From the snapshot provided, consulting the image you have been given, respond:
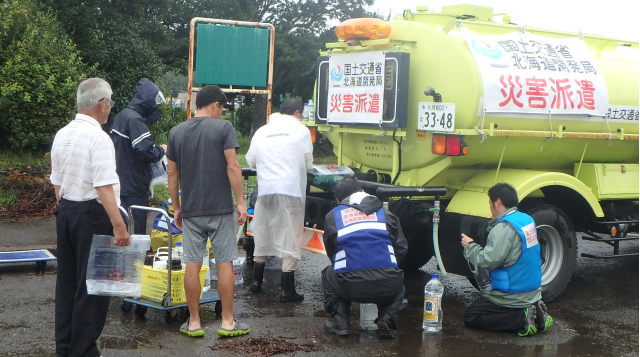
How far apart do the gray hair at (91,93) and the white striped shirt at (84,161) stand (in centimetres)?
10

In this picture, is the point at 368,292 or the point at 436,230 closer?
the point at 368,292

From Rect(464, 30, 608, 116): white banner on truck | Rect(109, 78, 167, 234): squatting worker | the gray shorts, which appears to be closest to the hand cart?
the gray shorts

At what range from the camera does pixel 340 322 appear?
5.90 meters

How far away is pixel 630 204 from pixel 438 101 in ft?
9.42

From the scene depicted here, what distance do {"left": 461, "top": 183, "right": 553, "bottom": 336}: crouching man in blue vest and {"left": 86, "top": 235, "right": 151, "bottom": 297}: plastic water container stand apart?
264cm

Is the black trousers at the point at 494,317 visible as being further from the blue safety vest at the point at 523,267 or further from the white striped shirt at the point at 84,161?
the white striped shirt at the point at 84,161

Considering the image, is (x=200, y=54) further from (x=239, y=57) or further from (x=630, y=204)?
(x=630, y=204)

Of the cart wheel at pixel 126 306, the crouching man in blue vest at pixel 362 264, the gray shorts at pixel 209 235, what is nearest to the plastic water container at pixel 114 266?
the gray shorts at pixel 209 235

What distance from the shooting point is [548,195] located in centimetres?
757

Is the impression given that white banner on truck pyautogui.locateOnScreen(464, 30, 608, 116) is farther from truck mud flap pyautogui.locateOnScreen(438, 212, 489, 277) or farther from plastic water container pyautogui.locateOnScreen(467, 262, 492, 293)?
plastic water container pyautogui.locateOnScreen(467, 262, 492, 293)

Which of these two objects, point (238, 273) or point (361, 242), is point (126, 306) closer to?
point (238, 273)

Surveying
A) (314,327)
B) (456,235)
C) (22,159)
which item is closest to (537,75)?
(456,235)

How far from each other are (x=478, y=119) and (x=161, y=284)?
3.03 metres

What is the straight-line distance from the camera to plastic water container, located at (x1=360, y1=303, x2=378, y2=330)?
→ 6.12 m
